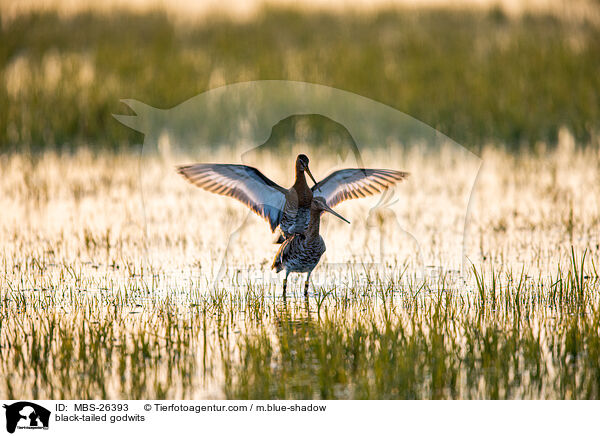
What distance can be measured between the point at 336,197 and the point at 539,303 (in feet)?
4.53

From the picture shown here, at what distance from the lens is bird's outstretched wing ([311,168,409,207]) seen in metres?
5.21

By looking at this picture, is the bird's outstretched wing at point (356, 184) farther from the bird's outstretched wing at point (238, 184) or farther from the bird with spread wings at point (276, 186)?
the bird's outstretched wing at point (238, 184)

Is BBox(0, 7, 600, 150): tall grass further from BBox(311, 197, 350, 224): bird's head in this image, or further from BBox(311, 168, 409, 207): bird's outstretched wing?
BBox(311, 197, 350, 224): bird's head

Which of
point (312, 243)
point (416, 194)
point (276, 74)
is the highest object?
point (276, 74)

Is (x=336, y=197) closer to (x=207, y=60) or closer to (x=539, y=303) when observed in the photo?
(x=539, y=303)

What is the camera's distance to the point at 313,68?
13.5m
